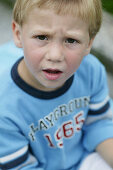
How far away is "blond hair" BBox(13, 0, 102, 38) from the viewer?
0.97 metres

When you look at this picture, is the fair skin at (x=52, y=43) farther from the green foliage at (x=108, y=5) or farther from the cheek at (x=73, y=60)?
the green foliage at (x=108, y=5)

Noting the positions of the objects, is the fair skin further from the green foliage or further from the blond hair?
the green foliage

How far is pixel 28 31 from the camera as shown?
104cm

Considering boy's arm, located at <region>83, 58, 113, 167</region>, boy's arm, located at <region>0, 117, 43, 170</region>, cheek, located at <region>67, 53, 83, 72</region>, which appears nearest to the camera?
cheek, located at <region>67, 53, 83, 72</region>

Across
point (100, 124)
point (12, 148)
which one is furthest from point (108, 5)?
point (12, 148)

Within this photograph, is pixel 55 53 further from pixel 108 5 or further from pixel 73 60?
pixel 108 5

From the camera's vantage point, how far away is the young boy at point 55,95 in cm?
101

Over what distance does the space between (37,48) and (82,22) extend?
175 millimetres

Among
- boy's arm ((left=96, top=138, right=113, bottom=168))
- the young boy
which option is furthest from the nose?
boy's arm ((left=96, top=138, right=113, bottom=168))

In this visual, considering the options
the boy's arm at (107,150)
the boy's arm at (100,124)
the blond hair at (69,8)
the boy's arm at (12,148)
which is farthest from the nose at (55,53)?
the boy's arm at (107,150)

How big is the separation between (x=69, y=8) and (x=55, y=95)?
398 millimetres

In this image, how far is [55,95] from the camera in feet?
4.09

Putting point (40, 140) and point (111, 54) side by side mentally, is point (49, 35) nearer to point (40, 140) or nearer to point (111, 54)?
point (40, 140)

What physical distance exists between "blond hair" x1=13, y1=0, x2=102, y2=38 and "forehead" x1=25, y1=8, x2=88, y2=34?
0.01 metres
